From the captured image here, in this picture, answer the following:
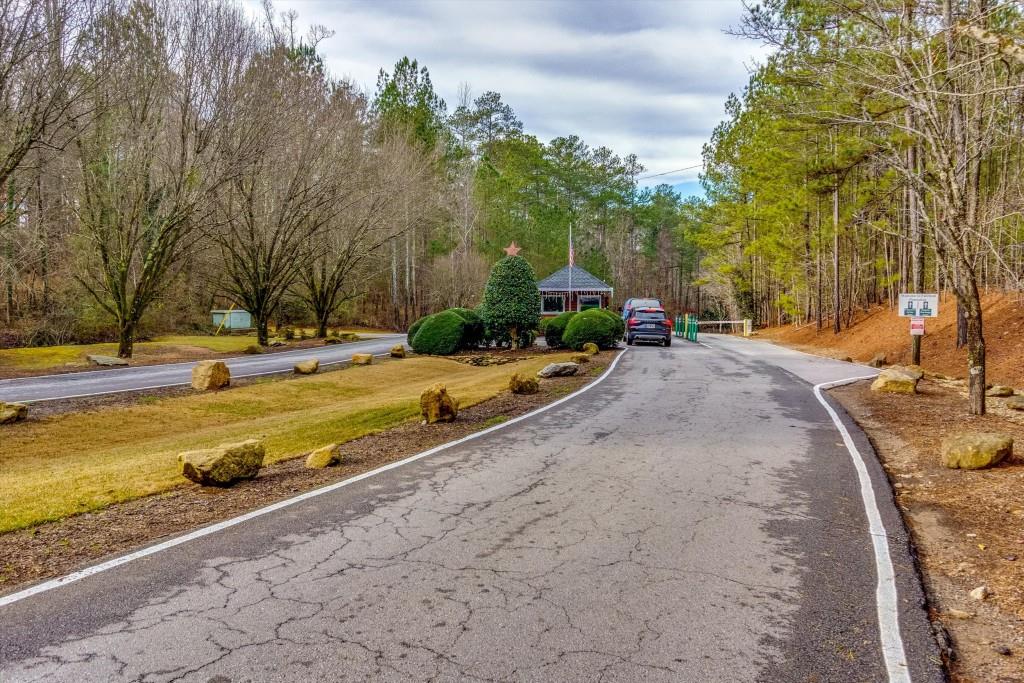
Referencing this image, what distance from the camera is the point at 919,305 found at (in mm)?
14555

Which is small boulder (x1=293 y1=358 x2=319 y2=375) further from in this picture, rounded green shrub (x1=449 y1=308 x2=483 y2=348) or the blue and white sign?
the blue and white sign

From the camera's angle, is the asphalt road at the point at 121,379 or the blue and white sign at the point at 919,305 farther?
the blue and white sign at the point at 919,305

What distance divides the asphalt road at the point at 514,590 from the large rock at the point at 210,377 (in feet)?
32.4

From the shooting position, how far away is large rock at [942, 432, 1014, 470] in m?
7.09

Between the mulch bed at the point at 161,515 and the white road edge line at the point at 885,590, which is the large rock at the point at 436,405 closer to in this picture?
the mulch bed at the point at 161,515

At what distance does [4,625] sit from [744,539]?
4.91 meters

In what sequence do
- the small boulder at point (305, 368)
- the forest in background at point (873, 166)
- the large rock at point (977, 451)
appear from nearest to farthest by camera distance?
the large rock at point (977, 451) → the forest in background at point (873, 166) → the small boulder at point (305, 368)

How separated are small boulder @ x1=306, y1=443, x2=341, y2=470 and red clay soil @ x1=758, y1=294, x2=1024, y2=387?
15.8m

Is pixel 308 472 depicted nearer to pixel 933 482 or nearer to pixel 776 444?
pixel 776 444

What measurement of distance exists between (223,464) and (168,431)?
19.3ft

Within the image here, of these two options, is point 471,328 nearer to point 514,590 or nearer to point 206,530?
point 206,530

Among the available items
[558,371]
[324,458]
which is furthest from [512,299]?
[324,458]

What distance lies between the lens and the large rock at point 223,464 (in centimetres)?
660

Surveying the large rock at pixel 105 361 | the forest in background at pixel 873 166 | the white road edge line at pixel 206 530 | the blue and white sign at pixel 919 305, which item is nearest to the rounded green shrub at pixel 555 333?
the forest in background at pixel 873 166
